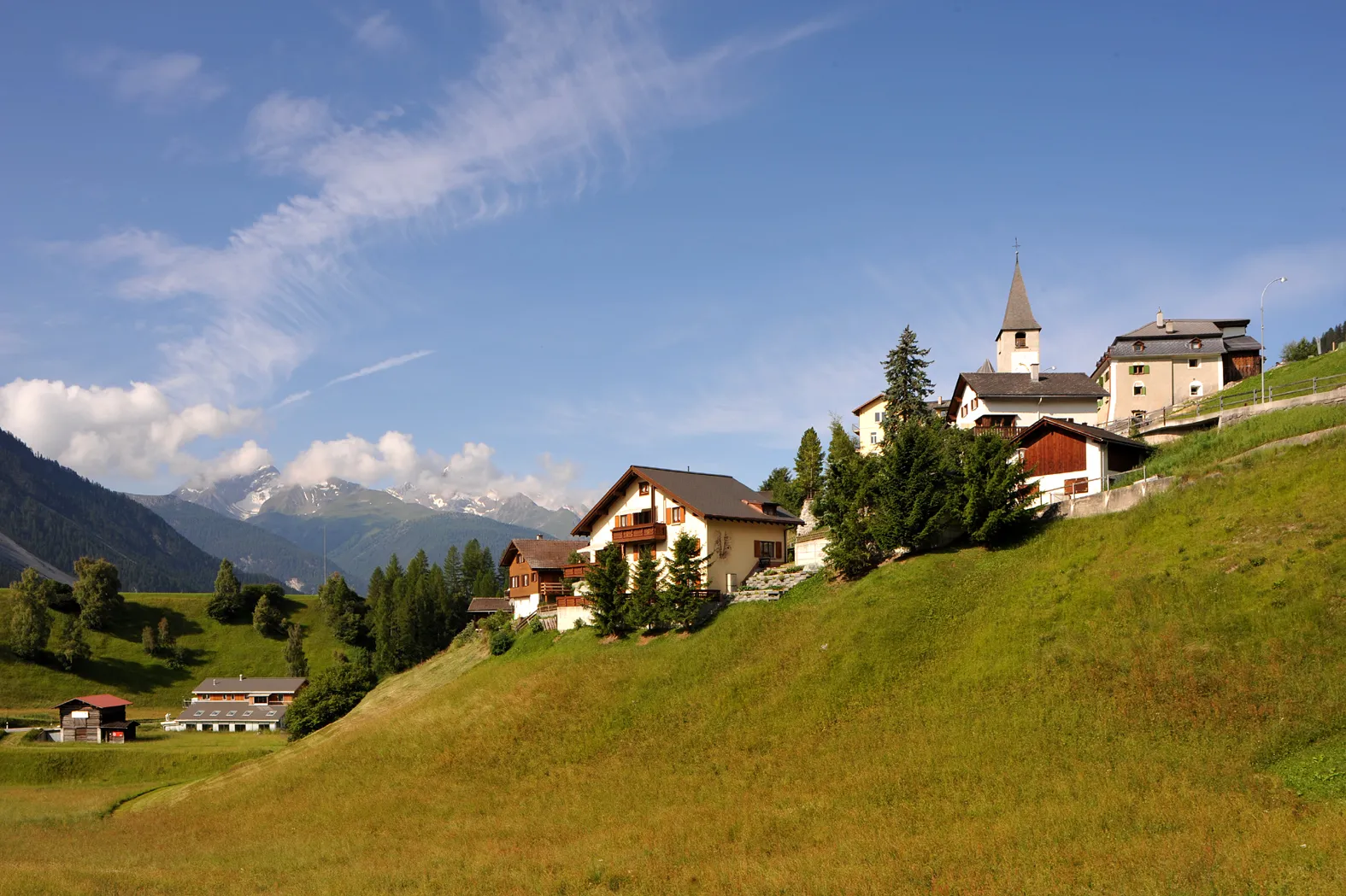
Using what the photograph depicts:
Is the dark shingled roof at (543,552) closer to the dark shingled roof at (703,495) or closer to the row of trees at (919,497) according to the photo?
the dark shingled roof at (703,495)

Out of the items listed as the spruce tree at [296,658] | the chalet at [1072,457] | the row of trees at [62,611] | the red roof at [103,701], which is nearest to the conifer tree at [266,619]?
the spruce tree at [296,658]

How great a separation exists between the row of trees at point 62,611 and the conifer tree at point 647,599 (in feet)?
328

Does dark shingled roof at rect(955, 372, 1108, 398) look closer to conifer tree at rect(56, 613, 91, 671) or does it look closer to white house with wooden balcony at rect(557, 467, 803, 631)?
white house with wooden balcony at rect(557, 467, 803, 631)

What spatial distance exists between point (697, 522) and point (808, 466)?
111ft

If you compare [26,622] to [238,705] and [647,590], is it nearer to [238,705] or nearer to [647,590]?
[238,705]

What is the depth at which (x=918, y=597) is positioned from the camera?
142 feet

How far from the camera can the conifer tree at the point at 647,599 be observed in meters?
53.4

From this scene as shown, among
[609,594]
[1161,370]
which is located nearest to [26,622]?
[609,594]

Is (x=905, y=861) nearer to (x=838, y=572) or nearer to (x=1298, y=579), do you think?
(x=1298, y=579)

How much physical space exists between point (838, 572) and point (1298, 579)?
2412cm

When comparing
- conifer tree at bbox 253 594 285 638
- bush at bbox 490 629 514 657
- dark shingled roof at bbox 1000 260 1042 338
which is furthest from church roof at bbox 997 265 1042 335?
conifer tree at bbox 253 594 285 638

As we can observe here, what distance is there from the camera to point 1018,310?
306 ft

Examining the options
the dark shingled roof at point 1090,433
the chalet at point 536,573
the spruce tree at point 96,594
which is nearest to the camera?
the dark shingled roof at point 1090,433

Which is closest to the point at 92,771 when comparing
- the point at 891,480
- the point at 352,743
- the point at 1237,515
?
the point at 352,743
